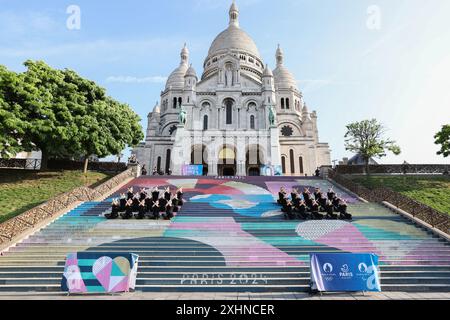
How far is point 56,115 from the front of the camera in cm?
1950

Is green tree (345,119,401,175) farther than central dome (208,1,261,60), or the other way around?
central dome (208,1,261,60)

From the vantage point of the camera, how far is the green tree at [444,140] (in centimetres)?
2217

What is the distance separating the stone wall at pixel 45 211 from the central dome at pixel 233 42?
42.0m

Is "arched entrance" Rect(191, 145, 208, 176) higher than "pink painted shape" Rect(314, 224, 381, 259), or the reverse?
"arched entrance" Rect(191, 145, 208, 176)

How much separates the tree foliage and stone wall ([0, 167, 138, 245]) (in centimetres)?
515

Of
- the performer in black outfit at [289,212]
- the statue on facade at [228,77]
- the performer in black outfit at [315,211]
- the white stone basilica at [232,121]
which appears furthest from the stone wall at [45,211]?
the statue on facade at [228,77]

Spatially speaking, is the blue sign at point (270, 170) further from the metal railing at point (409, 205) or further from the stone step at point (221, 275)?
the stone step at point (221, 275)

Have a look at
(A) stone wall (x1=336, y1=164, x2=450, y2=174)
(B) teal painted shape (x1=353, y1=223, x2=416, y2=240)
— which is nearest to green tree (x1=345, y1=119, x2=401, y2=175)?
(A) stone wall (x1=336, y1=164, x2=450, y2=174)

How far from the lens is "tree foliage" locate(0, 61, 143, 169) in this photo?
17.7 m

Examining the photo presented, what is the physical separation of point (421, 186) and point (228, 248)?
17101 mm

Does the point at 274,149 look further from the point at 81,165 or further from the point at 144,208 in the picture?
the point at 144,208

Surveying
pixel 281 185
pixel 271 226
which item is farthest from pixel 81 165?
pixel 271 226

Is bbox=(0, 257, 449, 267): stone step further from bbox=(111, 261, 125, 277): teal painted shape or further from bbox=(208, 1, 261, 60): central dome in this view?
bbox=(208, 1, 261, 60): central dome

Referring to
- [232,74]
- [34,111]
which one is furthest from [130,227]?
[232,74]
